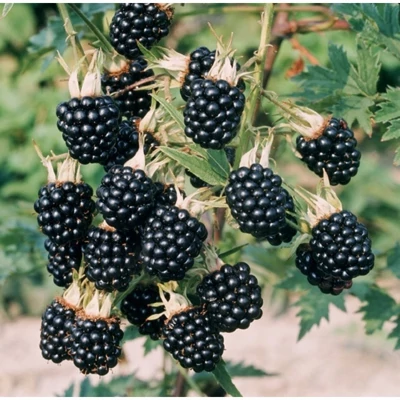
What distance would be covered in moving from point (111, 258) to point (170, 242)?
179mm

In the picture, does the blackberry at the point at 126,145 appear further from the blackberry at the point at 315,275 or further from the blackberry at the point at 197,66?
the blackberry at the point at 315,275

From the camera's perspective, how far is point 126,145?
76.9 inches

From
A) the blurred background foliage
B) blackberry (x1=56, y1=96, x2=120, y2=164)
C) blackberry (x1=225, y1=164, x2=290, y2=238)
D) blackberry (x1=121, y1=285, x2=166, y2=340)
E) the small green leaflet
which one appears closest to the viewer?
blackberry (x1=225, y1=164, x2=290, y2=238)

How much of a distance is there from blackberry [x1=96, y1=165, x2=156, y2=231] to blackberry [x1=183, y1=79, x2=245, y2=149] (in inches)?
6.5

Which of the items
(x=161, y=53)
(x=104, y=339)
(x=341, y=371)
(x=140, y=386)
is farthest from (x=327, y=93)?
(x=341, y=371)

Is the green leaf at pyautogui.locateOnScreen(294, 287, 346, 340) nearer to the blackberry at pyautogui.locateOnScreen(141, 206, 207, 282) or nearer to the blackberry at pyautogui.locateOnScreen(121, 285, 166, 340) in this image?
the blackberry at pyautogui.locateOnScreen(121, 285, 166, 340)

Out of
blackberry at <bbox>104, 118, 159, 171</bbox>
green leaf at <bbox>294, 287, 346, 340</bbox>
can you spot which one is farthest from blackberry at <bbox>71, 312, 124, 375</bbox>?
green leaf at <bbox>294, 287, 346, 340</bbox>

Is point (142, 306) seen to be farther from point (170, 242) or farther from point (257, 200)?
point (257, 200)

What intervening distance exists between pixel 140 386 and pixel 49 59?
1.67m

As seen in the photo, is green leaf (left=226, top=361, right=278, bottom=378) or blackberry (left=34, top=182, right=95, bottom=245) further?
green leaf (left=226, top=361, right=278, bottom=378)

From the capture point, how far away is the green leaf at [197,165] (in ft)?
5.91

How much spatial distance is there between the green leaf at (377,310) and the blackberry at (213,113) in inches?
65.2

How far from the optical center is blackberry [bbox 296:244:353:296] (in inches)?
77.8

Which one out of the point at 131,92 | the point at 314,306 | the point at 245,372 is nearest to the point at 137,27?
the point at 131,92
